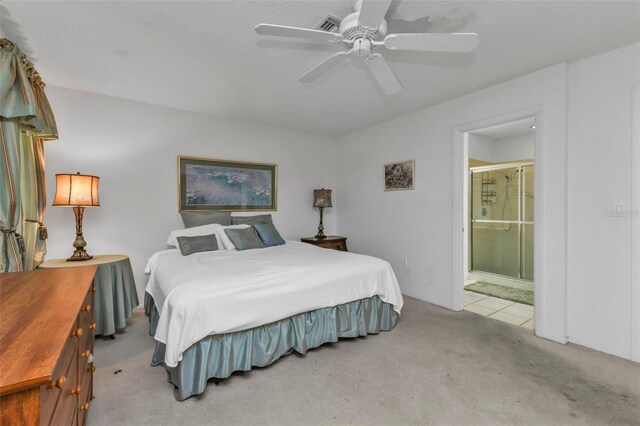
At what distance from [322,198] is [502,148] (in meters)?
3.53

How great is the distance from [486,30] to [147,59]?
2.57 meters

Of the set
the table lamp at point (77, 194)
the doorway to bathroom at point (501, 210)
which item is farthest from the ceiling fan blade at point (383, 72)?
the doorway to bathroom at point (501, 210)

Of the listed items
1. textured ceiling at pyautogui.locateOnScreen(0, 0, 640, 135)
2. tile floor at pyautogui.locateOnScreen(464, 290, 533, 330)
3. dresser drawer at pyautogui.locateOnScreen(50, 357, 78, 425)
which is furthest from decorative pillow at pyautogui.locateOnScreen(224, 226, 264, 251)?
tile floor at pyautogui.locateOnScreen(464, 290, 533, 330)

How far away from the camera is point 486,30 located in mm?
2018

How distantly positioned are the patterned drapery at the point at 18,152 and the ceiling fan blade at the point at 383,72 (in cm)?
231

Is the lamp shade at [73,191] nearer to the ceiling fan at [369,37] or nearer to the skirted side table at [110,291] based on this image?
the skirted side table at [110,291]

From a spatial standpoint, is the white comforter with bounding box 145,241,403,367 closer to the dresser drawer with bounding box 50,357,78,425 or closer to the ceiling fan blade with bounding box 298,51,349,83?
the dresser drawer with bounding box 50,357,78,425

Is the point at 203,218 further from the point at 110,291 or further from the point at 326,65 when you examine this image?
the point at 326,65

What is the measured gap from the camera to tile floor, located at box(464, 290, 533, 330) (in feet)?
10.0

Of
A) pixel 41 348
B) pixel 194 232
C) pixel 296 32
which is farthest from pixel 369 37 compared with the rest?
pixel 194 232

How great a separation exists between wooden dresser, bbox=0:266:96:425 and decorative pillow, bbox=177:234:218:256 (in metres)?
1.39

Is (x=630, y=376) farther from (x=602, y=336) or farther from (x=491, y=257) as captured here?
(x=491, y=257)

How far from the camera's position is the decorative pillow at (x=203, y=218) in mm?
3479

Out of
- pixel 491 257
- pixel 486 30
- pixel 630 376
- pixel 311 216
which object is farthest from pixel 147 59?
pixel 491 257
